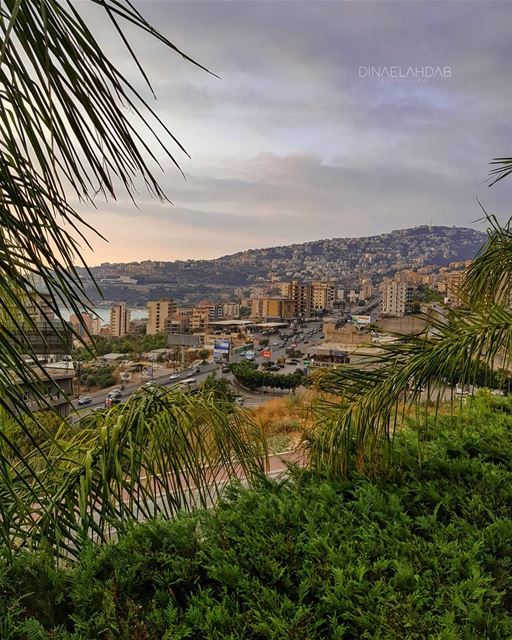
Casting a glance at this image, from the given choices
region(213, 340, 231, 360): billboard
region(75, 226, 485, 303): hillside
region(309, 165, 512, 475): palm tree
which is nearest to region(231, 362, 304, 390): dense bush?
region(213, 340, 231, 360): billboard

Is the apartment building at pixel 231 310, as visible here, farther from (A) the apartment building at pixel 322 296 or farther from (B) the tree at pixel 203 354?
(B) the tree at pixel 203 354

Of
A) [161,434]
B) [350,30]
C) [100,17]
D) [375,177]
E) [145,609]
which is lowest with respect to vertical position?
[145,609]

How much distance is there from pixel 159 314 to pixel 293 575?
3040 cm

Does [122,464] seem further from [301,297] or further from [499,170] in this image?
[301,297]

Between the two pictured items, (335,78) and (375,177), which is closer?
(335,78)

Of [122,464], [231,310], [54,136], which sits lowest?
[231,310]

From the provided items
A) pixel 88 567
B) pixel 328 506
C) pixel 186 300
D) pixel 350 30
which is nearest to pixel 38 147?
pixel 88 567

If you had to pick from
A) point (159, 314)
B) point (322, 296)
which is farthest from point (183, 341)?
point (322, 296)

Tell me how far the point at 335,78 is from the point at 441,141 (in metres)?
4.57

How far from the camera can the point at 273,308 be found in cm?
3862

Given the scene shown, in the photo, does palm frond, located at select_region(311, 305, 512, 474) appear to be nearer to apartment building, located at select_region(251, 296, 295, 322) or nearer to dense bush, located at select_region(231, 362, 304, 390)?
dense bush, located at select_region(231, 362, 304, 390)

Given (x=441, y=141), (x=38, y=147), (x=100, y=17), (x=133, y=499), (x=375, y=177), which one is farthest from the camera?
(x=375, y=177)

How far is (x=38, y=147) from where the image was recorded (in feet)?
1.58

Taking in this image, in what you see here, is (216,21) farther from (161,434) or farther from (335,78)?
(335,78)
